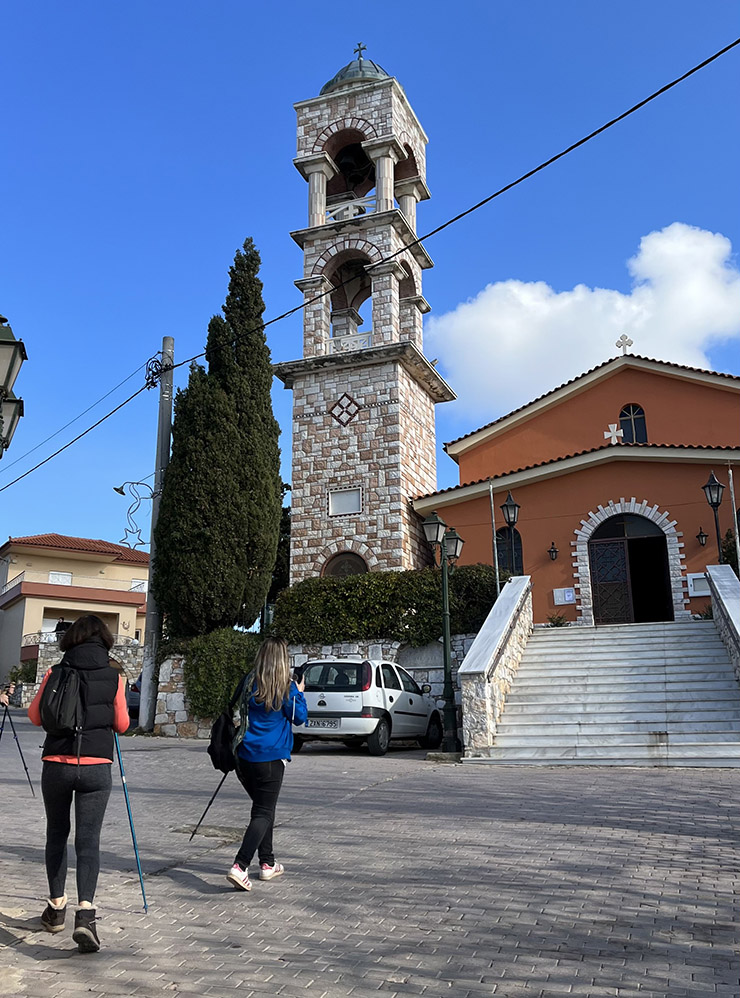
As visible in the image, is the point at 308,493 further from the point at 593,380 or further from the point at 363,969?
the point at 363,969

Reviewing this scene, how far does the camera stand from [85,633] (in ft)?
14.1

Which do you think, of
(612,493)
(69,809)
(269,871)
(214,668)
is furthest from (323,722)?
(612,493)

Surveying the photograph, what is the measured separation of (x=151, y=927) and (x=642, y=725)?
909 cm

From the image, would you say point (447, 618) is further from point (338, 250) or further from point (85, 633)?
point (338, 250)

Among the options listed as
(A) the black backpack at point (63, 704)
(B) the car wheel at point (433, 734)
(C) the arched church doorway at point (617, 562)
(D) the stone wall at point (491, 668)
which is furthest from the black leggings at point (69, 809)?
(C) the arched church doorway at point (617, 562)

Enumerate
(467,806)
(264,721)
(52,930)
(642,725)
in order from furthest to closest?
(642,725) < (467,806) < (264,721) < (52,930)

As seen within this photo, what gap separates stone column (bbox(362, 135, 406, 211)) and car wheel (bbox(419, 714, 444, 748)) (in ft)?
50.4

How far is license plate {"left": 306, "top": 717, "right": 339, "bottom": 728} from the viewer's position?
40.9ft

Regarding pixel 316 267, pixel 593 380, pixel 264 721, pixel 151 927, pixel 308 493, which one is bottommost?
pixel 151 927

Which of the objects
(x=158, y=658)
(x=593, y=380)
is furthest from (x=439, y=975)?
(x=593, y=380)

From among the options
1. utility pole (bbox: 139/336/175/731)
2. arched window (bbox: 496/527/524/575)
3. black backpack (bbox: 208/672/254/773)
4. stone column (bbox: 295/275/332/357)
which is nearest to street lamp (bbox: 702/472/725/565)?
arched window (bbox: 496/527/524/575)

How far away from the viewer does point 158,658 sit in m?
17.2

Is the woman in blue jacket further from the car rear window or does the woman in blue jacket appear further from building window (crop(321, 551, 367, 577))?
building window (crop(321, 551, 367, 577))

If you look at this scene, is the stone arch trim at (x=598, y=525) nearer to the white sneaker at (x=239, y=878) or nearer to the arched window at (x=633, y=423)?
the arched window at (x=633, y=423)
